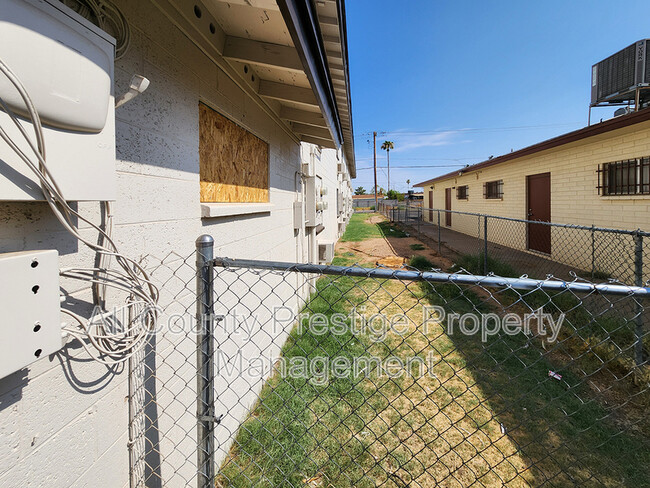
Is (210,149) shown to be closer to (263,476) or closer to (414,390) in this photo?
(263,476)

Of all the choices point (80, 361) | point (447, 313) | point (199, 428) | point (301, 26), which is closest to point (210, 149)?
point (301, 26)

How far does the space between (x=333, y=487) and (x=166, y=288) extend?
175 centimetres

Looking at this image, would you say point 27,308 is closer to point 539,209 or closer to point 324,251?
point 324,251

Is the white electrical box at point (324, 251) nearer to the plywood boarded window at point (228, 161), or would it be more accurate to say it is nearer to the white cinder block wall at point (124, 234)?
the plywood boarded window at point (228, 161)

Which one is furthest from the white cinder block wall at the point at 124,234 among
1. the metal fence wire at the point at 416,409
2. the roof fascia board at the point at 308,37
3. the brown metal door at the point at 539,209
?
the brown metal door at the point at 539,209

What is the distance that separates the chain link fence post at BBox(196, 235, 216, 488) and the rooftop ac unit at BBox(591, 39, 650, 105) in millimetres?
11134

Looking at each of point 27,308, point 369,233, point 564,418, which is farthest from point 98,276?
point 369,233

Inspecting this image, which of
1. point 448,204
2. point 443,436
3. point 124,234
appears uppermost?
point 448,204

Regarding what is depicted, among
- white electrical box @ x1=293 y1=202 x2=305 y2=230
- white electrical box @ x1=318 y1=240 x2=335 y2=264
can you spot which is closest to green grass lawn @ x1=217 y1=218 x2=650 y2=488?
white electrical box @ x1=293 y1=202 x2=305 y2=230

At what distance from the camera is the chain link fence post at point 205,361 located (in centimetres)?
153

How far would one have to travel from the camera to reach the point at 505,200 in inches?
471

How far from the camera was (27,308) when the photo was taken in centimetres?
88

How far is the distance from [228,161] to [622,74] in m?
11.0

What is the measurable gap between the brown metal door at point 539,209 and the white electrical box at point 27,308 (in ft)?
35.7
